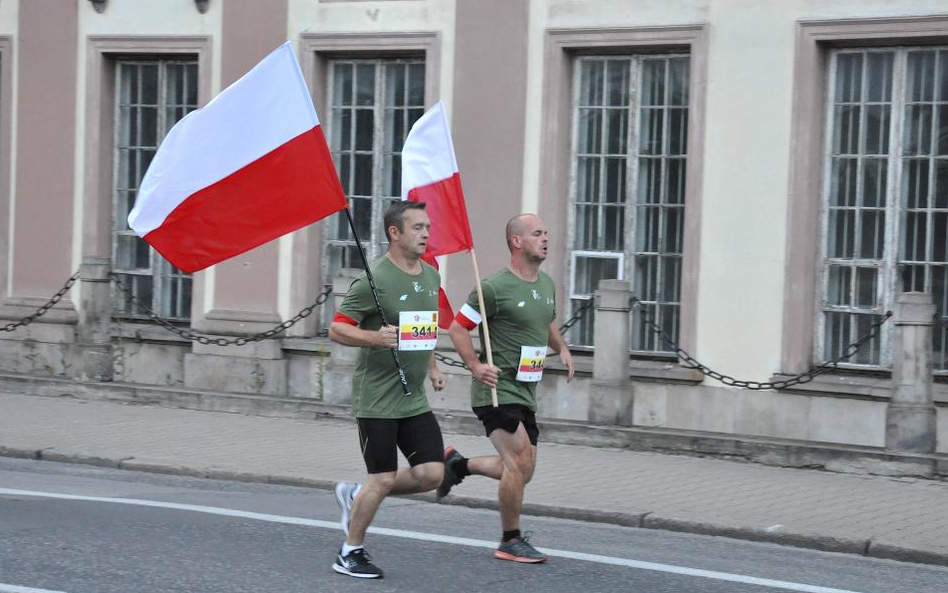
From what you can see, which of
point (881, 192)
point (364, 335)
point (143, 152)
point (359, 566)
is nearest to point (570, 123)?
point (881, 192)

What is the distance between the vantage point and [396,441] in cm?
820

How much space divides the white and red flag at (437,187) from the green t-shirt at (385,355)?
107 centimetres

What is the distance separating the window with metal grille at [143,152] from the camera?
1820 centimetres

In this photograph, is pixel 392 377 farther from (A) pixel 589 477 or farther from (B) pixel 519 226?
(A) pixel 589 477

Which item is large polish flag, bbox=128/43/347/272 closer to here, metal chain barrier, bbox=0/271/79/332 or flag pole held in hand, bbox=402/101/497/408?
flag pole held in hand, bbox=402/101/497/408

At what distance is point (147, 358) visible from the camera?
707 inches

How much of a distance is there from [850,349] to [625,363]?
6.43ft

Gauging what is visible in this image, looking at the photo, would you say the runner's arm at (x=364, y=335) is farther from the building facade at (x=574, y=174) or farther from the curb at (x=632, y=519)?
the building facade at (x=574, y=174)

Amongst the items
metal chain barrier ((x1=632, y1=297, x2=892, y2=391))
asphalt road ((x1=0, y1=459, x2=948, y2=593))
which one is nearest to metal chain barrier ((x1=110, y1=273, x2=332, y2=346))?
metal chain barrier ((x1=632, y1=297, x2=892, y2=391))

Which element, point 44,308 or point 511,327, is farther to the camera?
point 44,308

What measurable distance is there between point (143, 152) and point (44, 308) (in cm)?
209

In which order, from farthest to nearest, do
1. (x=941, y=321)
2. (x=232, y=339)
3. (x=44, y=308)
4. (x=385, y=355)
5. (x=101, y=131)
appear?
(x=101, y=131), (x=44, y=308), (x=232, y=339), (x=941, y=321), (x=385, y=355)

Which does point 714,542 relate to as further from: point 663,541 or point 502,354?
point 502,354

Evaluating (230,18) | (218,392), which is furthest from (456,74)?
(218,392)
